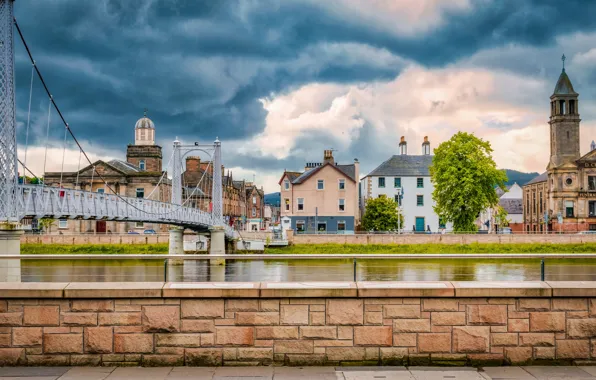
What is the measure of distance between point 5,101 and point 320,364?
1578cm

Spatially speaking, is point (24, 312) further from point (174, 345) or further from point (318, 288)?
point (318, 288)

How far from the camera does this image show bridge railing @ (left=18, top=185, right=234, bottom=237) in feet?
81.7

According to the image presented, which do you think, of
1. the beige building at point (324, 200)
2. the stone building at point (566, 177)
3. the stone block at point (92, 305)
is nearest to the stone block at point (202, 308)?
the stone block at point (92, 305)

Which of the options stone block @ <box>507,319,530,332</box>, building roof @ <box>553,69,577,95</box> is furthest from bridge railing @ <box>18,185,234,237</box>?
building roof @ <box>553,69,577,95</box>

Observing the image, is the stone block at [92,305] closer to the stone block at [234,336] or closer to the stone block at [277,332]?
the stone block at [234,336]

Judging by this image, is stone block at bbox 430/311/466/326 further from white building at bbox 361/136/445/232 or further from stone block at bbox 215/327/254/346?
white building at bbox 361/136/445/232

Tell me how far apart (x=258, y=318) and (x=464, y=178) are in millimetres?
45047

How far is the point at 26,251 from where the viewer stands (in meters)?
51.9

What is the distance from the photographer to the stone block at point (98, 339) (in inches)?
334

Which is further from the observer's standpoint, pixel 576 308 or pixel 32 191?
pixel 32 191

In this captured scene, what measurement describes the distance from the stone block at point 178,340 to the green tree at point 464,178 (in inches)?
1779

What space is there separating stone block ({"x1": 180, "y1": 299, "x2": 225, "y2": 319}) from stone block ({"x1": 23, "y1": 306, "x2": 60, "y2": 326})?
66.5 inches

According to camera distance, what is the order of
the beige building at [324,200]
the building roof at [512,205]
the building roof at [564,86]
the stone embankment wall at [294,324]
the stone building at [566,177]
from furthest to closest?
the building roof at [512,205] < the building roof at [564,86] < the stone building at [566,177] < the beige building at [324,200] < the stone embankment wall at [294,324]

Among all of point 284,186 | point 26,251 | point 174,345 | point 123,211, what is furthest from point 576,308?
point 284,186
